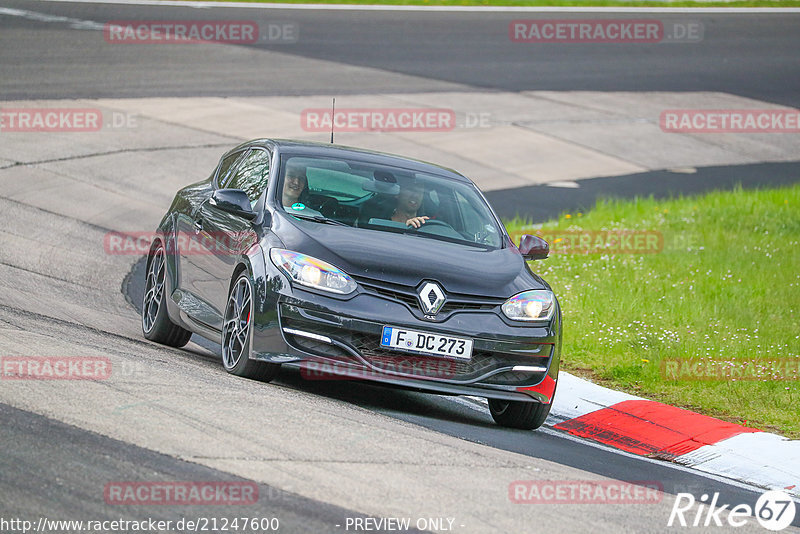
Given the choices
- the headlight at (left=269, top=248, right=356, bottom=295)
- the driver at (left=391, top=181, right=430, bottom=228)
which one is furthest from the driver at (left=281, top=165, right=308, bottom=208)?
the headlight at (left=269, top=248, right=356, bottom=295)

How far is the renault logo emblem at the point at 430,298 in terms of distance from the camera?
304 inches

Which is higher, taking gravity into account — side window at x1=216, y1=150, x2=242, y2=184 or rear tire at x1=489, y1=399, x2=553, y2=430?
side window at x1=216, y1=150, x2=242, y2=184

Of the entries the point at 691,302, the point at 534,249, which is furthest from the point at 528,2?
the point at 534,249

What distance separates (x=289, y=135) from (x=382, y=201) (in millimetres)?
11819

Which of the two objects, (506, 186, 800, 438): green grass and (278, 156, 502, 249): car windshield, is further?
(506, 186, 800, 438): green grass

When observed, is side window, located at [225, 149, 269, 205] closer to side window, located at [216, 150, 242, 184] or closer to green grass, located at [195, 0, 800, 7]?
side window, located at [216, 150, 242, 184]

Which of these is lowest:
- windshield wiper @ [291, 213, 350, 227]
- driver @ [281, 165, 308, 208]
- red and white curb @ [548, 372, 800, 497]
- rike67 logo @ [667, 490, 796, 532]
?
red and white curb @ [548, 372, 800, 497]

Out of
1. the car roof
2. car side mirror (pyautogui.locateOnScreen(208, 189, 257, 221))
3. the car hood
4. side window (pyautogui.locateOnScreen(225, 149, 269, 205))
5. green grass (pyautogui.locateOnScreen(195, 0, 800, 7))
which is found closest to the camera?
the car hood

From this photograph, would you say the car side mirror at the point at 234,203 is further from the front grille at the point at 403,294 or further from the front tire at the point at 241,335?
the front grille at the point at 403,294

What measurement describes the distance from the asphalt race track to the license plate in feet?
1.54

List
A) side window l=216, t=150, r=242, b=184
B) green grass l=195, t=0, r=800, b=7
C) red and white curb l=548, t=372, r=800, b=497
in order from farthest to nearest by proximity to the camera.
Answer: green grass l=195, t=0, r=800, b=7 → side window l=216, t=150, r=242, b=184 → red and white curb l=548, t=372, r=800, b=497

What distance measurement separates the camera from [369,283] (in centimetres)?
774

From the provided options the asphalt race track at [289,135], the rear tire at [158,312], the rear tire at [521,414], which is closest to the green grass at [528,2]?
the asphalt race track at [289,135]

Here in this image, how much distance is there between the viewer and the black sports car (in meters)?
7.68
